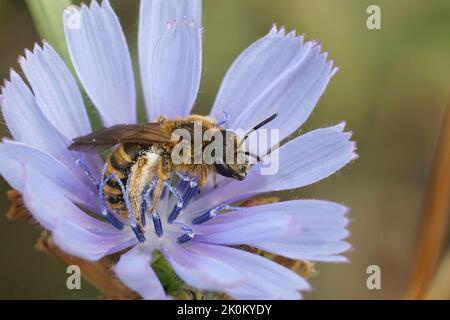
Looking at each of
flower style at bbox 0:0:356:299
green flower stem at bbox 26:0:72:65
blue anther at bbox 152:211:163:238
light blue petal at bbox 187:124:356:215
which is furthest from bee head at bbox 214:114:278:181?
green flower stem at bbox 26:0:72:65

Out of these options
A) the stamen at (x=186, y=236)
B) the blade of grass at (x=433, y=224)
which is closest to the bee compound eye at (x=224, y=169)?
the stamen at (x=186, y=236)

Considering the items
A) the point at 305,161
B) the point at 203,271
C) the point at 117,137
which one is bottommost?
the point at 203,271

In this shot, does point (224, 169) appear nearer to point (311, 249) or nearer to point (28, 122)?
point (311, 249)

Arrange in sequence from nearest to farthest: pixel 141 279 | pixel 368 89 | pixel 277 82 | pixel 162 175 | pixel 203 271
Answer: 1. pixel 141 279
2. pixel 203 271
3. pixel 162 175
4. pixel 277 82
5. pixel 368 89

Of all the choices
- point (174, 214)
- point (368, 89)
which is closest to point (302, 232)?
point (174, 214)

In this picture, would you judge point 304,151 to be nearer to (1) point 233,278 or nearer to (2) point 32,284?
(1) point 233,278
